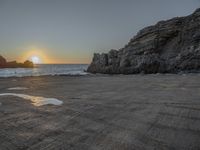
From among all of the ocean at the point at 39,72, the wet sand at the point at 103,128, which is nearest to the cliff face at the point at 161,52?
the ocean at the point at 39,72

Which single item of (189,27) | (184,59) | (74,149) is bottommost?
(74,149)

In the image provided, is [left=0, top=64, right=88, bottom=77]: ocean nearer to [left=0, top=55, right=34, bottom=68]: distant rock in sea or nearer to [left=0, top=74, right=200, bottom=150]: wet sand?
[left=0, top=74, right=200, bottom=150]: wet sand

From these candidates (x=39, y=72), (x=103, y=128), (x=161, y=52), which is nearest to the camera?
(x=103, y=128)

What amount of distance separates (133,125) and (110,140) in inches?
32.5

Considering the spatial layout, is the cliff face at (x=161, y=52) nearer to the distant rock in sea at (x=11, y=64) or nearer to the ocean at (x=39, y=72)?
the ocean at (x=39, y=72)

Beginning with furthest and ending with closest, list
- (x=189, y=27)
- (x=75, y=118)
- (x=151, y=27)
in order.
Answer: (x=151, y=27)
(x=189, y=27)
(x=75, y=118)

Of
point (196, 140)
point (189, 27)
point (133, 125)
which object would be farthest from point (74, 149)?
point (189, 27)

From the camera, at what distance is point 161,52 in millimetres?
39312

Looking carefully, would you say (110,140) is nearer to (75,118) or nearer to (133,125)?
(133,125)

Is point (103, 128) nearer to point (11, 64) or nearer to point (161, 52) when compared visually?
point (161, 52)

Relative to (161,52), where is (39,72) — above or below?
below

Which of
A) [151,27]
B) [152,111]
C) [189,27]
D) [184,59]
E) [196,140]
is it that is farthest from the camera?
[151,27]

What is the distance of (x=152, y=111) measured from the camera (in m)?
4.54

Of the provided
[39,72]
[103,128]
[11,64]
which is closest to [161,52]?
[39,72]
